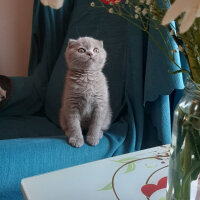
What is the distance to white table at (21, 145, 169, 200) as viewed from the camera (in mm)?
553

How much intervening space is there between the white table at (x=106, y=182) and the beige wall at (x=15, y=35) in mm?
1459

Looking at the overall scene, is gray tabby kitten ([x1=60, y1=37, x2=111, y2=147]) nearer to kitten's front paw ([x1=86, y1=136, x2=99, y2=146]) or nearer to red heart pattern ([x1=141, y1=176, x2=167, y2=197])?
kitten's front paw ([x1=86, y1=136, x2=99, y2=146])

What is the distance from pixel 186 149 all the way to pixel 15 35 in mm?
1707

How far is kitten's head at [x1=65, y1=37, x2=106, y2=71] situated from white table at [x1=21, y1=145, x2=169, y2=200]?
46 centimetres

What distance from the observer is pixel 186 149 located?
44cm

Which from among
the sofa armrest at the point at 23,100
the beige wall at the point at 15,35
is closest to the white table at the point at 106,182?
the sofa armrest at the point at 23,100

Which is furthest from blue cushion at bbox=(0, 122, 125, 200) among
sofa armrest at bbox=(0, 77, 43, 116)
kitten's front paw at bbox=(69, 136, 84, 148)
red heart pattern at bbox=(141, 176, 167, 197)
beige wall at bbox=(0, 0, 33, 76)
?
beige wall at bbox=(0, 0, 33, 76)

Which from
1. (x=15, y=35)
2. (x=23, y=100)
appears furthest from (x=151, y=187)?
(x=15, y=35)

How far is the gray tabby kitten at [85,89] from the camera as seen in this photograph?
102 cm

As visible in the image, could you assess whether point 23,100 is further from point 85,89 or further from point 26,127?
point 85,89

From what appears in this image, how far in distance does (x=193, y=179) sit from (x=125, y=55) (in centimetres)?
77

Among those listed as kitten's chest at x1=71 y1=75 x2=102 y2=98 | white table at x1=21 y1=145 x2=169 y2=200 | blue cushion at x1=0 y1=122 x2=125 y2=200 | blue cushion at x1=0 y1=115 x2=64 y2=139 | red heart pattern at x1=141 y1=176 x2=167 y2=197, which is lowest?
blue cushion at x1=0 y1=115 x2=64 y2=139

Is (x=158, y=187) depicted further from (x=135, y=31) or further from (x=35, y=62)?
(x=35, y=62)

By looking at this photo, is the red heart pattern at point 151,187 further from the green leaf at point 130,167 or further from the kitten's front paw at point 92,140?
the kitten's front paw at point 92,140
